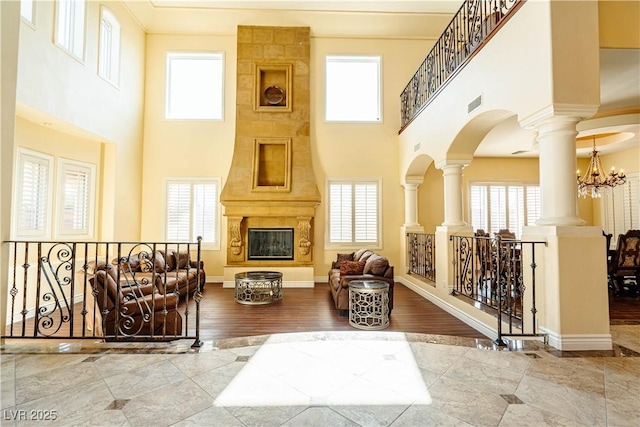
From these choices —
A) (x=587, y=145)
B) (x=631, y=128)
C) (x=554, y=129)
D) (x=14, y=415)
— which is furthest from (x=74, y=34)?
(x=587, y=145)

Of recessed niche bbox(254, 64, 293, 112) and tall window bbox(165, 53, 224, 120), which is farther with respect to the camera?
tall window bbox(165, 53, 224, 120)

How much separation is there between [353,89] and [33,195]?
22.9ft

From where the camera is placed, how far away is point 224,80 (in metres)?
7.75

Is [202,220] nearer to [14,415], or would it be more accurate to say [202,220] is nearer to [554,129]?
[14,415]

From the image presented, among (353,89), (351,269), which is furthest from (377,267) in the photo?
(353,89)

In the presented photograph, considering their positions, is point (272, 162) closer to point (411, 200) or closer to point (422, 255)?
point (411, 200)

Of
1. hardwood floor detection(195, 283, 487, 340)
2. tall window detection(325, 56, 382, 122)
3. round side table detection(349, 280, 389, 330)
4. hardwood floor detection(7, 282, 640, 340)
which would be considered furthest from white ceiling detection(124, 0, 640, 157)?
round side table detection(349, 280, 389, 330)

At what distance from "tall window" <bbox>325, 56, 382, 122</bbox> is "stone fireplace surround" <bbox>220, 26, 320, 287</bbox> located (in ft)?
2.34

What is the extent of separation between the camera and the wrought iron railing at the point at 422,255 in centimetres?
620

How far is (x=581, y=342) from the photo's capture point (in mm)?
2898

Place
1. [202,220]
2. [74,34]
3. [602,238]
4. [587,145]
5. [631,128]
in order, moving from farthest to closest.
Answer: [202,220] < [587,145] < [631,128] < [74,34] < [602,238]

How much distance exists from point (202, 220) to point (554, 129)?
7.09 m

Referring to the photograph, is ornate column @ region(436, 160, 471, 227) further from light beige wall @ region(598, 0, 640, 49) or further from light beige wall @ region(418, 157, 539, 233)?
light beige wall @ region(418, 157, 539, 233)

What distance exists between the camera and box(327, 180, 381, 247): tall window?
7.76 metres
